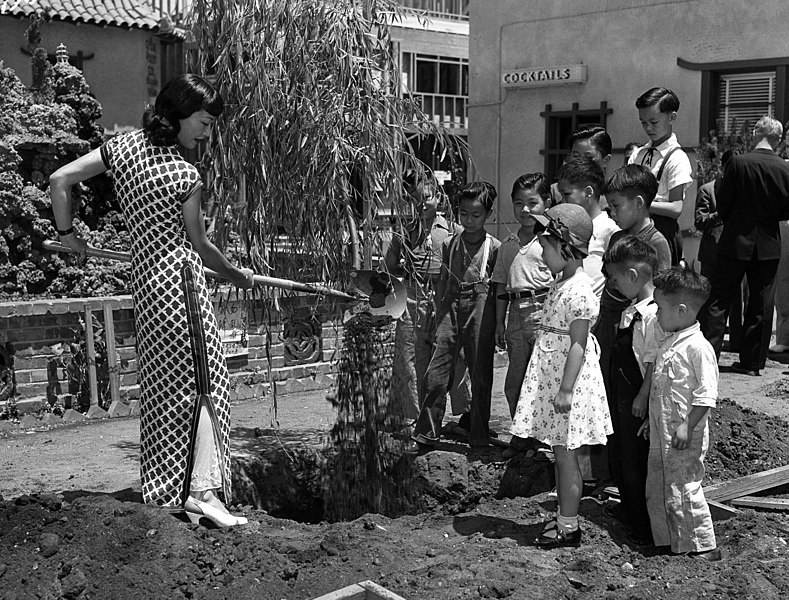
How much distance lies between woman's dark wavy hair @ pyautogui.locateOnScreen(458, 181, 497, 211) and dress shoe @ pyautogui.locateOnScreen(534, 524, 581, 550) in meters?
2.40

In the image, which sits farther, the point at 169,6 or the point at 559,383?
the point at 169,6

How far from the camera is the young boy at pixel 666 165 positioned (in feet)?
20.4

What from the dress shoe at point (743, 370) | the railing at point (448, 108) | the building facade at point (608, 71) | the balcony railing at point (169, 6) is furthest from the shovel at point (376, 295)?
the railing at point (448, 108)

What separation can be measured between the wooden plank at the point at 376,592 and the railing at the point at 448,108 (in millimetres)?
23682

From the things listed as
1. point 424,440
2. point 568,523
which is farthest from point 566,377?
point 424,440

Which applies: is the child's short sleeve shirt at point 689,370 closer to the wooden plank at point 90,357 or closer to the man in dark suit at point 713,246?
the wooden plank at point 90,357

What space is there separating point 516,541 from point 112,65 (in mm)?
14113

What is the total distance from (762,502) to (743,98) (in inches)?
371

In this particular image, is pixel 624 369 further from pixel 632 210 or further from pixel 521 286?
pixel 521 286

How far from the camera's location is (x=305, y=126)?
224 inches

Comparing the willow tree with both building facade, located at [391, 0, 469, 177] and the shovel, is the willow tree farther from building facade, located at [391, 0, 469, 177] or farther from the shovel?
building facade, located at [391, 0, 469, 177]

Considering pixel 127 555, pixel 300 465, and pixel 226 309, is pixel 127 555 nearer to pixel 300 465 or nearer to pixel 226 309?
pixel 300 465

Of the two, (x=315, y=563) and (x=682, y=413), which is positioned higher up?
(x=682, y=413)

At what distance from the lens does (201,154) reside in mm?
6055
